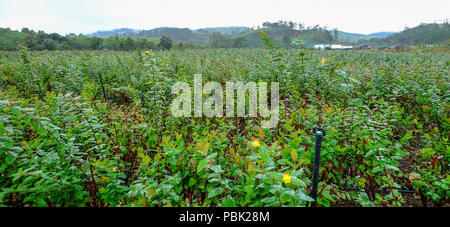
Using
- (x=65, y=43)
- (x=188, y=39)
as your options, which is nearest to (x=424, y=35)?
(x=65, y=43)

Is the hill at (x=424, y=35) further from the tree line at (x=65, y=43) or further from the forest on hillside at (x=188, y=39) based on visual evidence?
the tree line at (x=65, y=43)

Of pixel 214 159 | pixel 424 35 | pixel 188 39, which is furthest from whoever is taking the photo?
pixel 188 39

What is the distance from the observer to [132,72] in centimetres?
589

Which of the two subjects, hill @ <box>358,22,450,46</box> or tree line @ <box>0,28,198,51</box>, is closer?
tree line @ <box>0,28,198,51</box>

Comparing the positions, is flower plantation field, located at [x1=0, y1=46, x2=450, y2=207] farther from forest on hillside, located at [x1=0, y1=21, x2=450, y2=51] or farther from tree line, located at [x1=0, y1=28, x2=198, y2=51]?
tree line, located at [x1=0, y1=28, x2=198, y2=51]

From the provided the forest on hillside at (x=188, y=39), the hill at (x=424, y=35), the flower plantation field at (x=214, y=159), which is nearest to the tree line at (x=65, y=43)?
the forest on hillside at (x=188, y=39)

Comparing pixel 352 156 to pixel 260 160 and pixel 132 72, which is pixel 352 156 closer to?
pixel 260 160

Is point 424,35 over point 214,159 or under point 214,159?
over

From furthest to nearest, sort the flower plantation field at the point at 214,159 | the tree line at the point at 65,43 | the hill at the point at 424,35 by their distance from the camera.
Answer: the hill at the point at 424,35, the tree line at the point at 65,43, the flower plantation field at the point at 214,159

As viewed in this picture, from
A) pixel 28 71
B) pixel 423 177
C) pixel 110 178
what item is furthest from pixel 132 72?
pixel 423 177

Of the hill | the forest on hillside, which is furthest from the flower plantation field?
the hill

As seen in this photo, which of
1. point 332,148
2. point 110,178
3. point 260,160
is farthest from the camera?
point 332,148

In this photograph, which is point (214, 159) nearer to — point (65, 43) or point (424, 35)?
point (65, 43)

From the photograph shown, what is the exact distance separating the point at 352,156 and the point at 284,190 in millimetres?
1264
